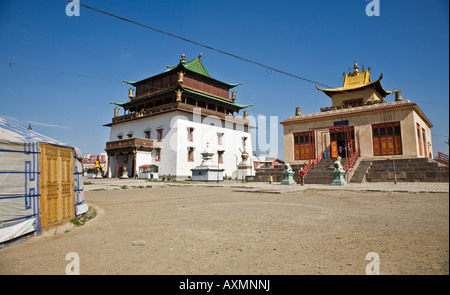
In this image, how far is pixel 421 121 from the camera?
22.7 metres

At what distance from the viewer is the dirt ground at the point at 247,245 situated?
10.9ft

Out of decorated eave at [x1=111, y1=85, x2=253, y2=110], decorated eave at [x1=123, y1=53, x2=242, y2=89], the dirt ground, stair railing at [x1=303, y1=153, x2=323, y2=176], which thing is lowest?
the dirt ground

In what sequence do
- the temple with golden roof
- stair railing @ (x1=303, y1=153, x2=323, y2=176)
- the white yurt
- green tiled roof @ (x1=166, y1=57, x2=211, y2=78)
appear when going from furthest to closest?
green tiled roof @ (x1=166, y1=57, x2=211, y2=78)
stair railing @ (x1=303, y1=153, x2=323, y2=176)
the temple with golden roof
the white yurt

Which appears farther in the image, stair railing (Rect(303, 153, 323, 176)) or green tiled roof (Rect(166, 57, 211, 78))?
green tiled roof (Rect(166, 57, 211, 78))

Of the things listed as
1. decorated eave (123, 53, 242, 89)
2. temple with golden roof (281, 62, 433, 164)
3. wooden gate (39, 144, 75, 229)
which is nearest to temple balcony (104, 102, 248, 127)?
decorated eave (123, 53, 242, 89)

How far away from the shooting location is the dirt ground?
3.31m

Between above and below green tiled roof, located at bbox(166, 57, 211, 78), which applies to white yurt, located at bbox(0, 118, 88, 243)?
below

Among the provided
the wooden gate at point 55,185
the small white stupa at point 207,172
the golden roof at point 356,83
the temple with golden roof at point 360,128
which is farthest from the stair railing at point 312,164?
the wooden gate at point 55,185

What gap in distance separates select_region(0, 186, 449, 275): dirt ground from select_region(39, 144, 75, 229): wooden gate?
14.1 inches

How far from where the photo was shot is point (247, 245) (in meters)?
4.21

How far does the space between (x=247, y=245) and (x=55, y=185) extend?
4.65 meters

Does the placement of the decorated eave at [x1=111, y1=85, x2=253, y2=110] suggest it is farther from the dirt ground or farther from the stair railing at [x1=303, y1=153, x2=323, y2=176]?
the dirt ground

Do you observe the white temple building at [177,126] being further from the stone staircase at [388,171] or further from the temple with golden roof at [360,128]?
the stone staircase at [388,171]
